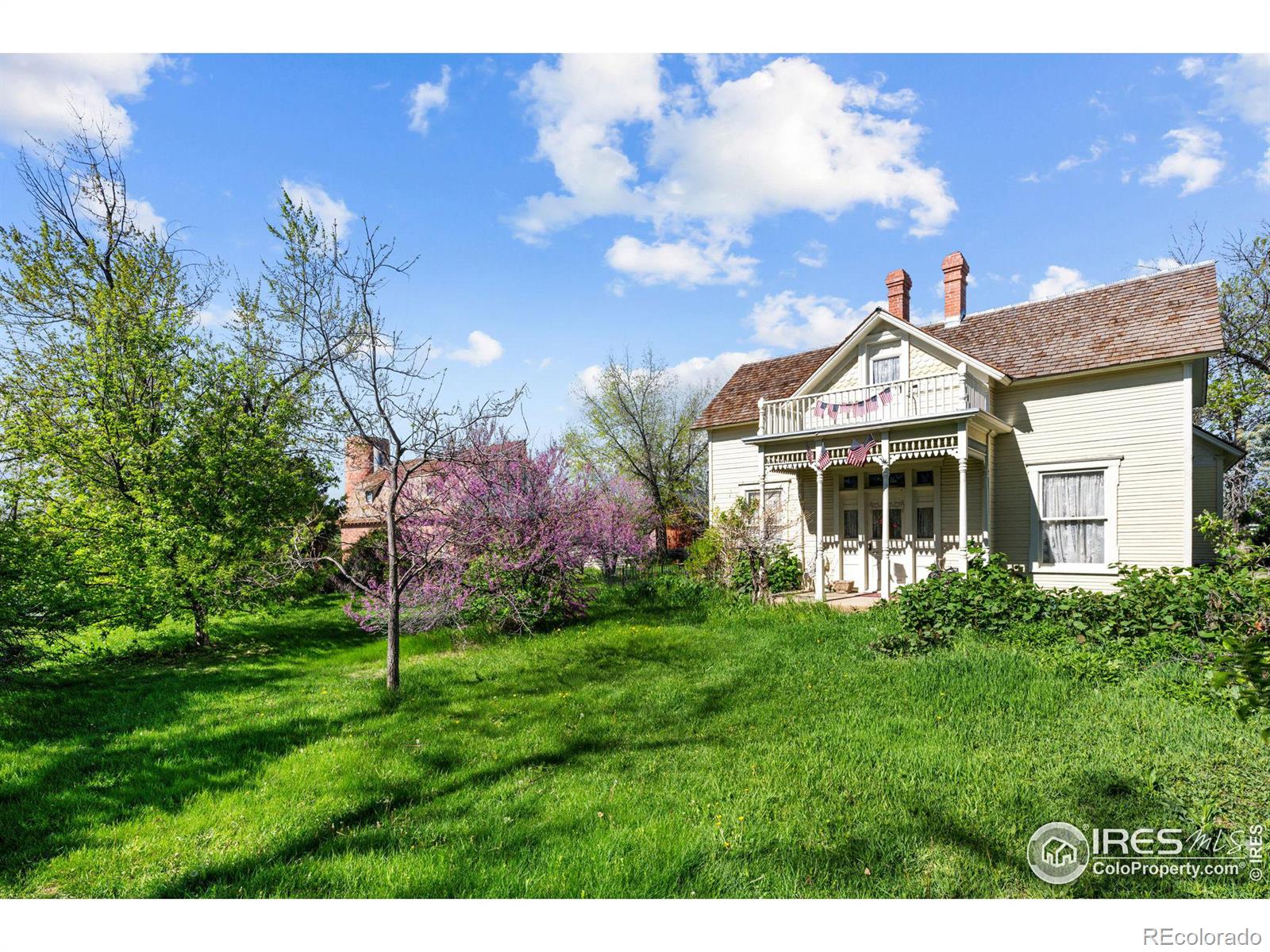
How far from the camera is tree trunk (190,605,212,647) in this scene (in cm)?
1010

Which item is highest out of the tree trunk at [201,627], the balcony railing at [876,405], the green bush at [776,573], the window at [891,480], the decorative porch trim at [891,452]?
the balcony railing at [876,405]

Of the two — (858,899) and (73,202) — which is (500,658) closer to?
(858,899)

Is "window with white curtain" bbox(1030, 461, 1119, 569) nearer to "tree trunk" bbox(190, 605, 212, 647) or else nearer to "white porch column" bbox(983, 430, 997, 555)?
"white porch column" bbox(983, 430, 997, 555)

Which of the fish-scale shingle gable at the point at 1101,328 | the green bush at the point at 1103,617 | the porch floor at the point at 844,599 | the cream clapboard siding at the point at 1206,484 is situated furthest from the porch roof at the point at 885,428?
the cream clapboard siding at the point at 1206,484

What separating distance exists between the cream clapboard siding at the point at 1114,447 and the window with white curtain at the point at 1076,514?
0.53 ft

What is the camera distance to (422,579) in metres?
10.8

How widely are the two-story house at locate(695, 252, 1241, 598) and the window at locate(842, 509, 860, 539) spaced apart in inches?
1.9

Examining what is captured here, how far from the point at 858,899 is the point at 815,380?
12.6 metres

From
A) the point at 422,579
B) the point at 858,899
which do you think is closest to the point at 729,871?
the point at 858,899

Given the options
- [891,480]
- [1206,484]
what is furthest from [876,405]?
[1206,484]

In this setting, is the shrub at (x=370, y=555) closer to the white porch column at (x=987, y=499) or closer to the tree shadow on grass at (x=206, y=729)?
the tree shadow on grass at (x=206, y=729)

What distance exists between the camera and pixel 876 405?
1229cm

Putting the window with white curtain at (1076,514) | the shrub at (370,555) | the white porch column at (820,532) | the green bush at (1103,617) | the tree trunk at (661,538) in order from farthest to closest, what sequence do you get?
the tree trunk at (661,538), the shrub at (370,555), the white porch column at (820,532), the window with white curtain at (1076,514), the green bush at (1103,617)

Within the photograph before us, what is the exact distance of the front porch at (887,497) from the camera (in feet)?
37.7
